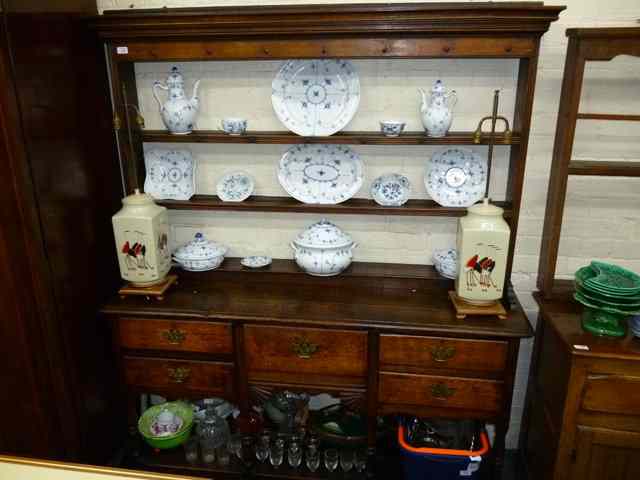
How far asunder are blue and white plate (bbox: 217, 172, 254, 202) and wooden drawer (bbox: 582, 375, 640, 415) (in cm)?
149

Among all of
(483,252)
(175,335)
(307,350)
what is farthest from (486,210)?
(175,335)

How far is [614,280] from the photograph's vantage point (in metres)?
1.83

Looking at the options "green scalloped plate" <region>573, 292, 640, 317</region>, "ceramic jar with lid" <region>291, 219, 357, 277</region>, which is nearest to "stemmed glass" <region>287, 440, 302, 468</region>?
"ceramic jar with lid" <region>291, 219, 357, 277</region>

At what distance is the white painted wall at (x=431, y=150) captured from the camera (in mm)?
2012

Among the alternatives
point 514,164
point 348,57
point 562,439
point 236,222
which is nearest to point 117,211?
point 236,222

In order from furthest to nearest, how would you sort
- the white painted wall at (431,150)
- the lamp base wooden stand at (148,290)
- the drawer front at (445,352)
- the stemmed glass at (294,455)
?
the stemmed glass at (294,455) < the lamp base wooden stand at (148,290) < the white painted wall at (431,150) < the drawer front at (445,352)

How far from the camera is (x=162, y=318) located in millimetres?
2055

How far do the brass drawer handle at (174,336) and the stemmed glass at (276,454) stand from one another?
630 millimetres

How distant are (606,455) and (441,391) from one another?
1.90 ft

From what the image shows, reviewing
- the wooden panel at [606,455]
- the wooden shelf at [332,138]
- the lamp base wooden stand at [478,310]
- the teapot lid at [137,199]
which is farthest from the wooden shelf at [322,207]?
the wooden panel at [606,455]

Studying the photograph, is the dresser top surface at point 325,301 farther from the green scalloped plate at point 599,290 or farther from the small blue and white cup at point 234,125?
the small blue and white cup at point 234,125

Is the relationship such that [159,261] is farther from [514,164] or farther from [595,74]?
[595,74]

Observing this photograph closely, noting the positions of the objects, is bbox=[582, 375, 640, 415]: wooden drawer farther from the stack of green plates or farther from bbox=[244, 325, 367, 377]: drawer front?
bbox=[244, 325, 367, 377]: drawer front

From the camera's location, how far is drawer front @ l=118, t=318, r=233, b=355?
2.04m
